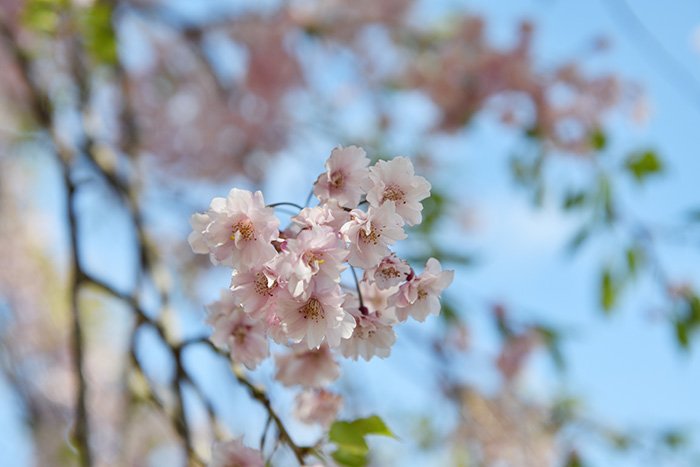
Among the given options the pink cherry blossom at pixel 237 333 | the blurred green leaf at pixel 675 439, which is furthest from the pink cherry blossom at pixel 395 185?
the blurred green leaf at pixel 675 439

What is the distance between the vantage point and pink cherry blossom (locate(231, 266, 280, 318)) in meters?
0.67

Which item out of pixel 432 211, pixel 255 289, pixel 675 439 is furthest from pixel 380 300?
pixel 675 439

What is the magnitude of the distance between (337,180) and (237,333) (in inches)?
8.8

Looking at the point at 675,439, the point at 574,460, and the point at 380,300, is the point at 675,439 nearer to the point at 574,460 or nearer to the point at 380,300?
the point at 574,460

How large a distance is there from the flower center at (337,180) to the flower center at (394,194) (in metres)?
0.04

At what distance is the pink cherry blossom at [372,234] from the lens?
662 millimetres

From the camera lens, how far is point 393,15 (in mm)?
3604

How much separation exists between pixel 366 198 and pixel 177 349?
0.56m

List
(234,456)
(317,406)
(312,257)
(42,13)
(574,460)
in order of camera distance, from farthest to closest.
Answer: (574,460) < (42,13) < (317,406) < (234,456) < (312,257)

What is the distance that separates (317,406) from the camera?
891 mm

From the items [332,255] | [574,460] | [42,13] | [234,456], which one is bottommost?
[234,456]

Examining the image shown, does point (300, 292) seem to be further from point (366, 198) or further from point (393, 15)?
point (393, 15)

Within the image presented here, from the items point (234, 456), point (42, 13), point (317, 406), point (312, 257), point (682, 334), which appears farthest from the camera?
point (682, 334)

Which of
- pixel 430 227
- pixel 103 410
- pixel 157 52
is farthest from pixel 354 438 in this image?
pixel 103 410
